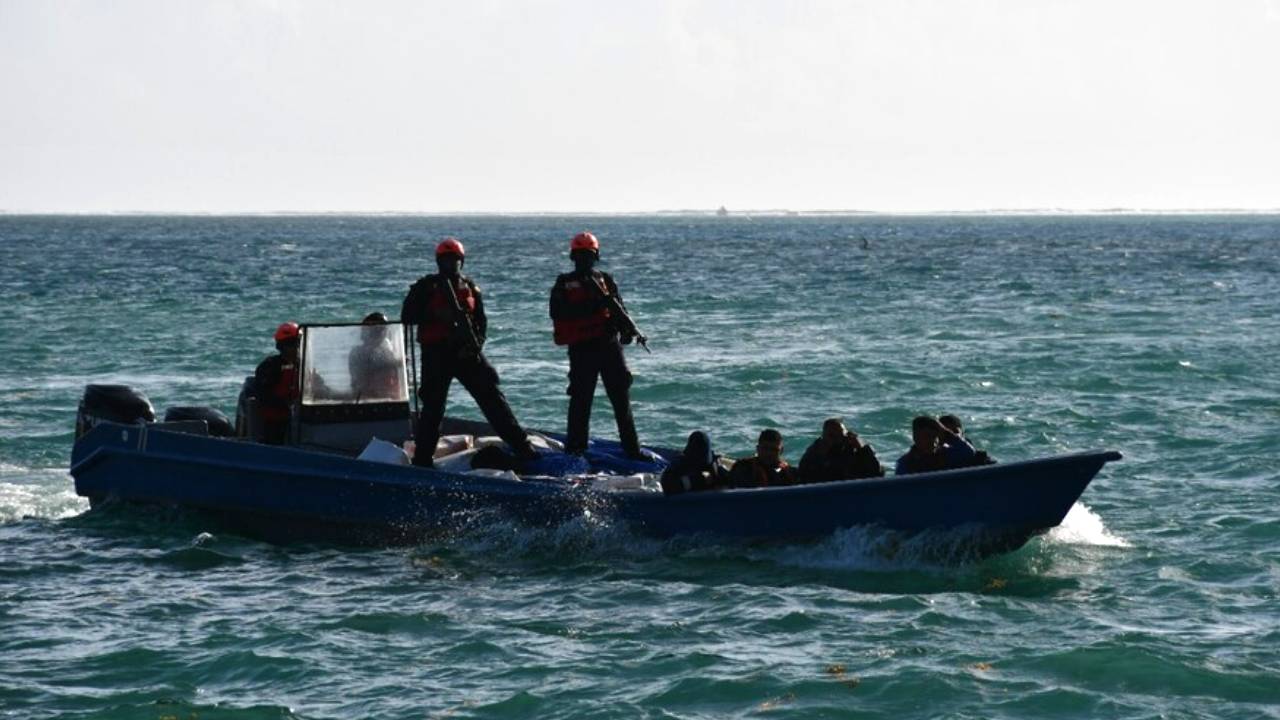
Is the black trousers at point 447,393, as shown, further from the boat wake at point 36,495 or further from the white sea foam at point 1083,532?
the white sea foam at point 1083,532

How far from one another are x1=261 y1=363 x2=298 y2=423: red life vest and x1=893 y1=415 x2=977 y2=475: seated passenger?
218 inches

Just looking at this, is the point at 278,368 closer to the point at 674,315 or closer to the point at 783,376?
the point at 783,376

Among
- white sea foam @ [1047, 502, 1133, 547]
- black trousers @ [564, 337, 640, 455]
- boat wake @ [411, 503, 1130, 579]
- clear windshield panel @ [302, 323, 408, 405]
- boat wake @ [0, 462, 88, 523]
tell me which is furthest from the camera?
boat wake @ [0, 462, 88, 523]

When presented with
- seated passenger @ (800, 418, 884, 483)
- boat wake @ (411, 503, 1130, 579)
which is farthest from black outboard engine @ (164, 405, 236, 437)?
seated passenger @ (800, 418, 884, 483)

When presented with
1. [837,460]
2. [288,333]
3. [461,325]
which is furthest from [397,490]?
[837,460]

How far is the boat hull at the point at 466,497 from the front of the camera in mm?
14305

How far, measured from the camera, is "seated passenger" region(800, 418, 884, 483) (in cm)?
1502

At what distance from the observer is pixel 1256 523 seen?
1691cm

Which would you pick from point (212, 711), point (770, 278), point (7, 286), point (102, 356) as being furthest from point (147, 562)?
point (770, 278)

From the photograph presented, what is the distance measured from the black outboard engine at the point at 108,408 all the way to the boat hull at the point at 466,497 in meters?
0.49

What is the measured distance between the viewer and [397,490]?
51.9ft

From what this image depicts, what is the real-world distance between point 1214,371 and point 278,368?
17815 mm

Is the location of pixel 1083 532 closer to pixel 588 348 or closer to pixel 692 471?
pixel 692 471

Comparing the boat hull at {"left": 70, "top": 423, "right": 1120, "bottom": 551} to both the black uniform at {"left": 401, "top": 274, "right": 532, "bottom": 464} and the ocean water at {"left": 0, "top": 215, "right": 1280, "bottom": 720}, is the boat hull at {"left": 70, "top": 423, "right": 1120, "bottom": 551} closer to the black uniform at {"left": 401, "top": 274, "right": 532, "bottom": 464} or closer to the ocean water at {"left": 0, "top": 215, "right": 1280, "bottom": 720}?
the ocean water at {"left": 0, "top": 215, "right": 1280, "bottom": 720}
